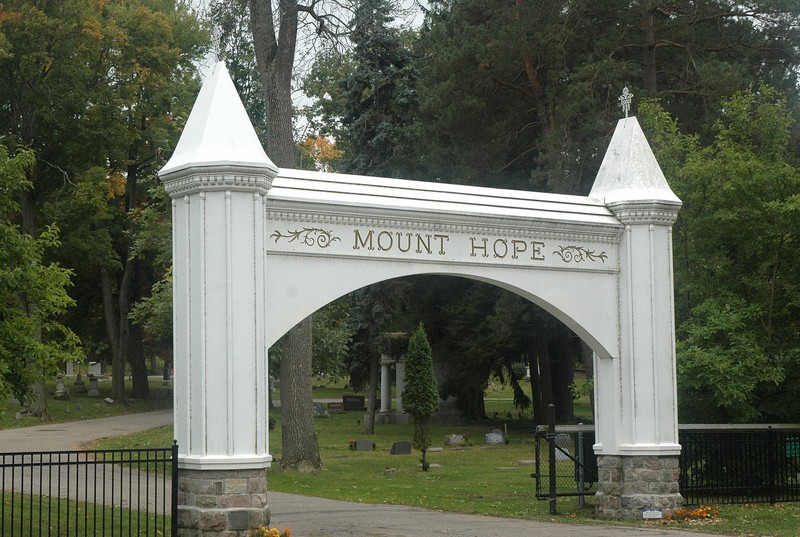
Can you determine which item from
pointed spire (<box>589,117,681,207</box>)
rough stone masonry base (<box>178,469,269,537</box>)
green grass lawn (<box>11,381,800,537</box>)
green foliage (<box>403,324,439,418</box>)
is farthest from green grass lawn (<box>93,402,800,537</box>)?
rough stone masonry base (<box>178,469,269,537</box>)

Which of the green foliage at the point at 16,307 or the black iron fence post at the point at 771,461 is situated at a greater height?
the green foliage at the point at 16,307

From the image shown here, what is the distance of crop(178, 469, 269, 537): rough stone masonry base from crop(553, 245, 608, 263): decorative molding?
5.16 m

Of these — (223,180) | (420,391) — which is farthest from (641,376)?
(420,391)

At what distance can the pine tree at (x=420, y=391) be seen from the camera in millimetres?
24500

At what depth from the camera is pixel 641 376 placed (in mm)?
14516

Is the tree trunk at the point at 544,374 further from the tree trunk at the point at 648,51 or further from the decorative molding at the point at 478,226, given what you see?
the decorative molding at the point at 478,226

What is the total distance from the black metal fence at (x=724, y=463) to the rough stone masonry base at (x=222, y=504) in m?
5.43

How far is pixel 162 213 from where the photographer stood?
127 feet

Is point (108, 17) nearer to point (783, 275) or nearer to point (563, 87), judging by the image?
point (563, 87)

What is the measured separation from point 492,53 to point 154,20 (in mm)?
15075

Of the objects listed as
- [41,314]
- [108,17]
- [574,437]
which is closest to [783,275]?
[574,437]

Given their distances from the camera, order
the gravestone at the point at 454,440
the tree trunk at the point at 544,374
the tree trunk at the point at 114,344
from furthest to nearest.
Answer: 1. the tree trunk at the point at 114,344
2. the tree trunk at the point at 544,374
3. the gravestone at the point at 454,440

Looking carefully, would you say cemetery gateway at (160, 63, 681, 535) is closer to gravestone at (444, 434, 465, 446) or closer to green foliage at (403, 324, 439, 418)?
green foliage at (403, 324, 439, 418)

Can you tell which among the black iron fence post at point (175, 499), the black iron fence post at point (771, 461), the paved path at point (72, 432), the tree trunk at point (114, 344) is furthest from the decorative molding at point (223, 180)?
the tree trunk at point (114, 344)
